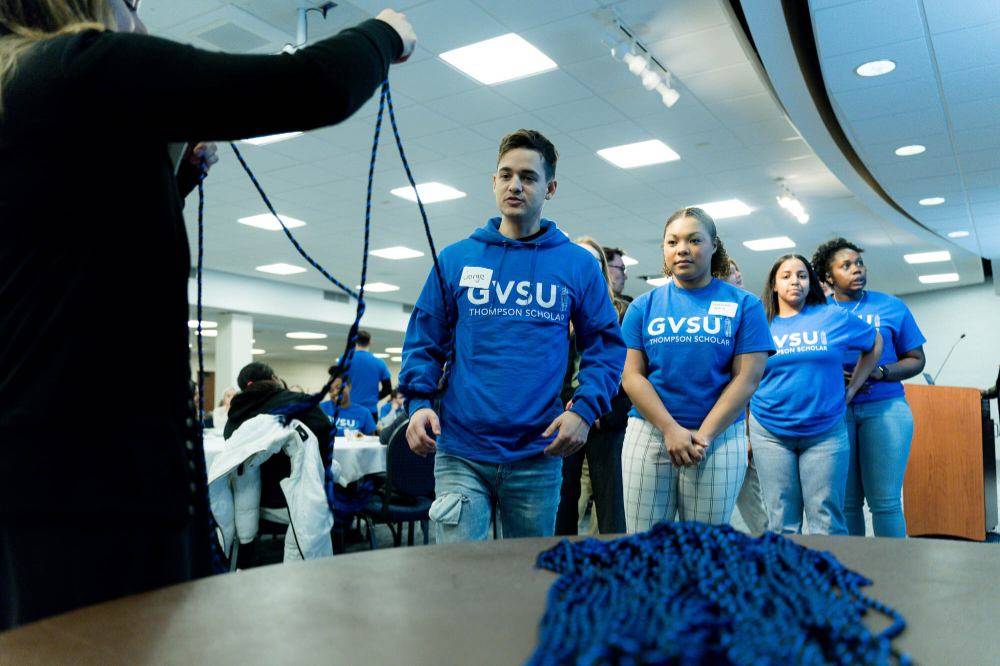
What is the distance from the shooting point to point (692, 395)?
7.17 ft

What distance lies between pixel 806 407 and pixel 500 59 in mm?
2883

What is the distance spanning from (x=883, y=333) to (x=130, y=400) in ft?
11.1

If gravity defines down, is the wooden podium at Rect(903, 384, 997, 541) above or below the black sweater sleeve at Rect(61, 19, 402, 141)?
below

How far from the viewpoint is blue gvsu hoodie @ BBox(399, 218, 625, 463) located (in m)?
1.68

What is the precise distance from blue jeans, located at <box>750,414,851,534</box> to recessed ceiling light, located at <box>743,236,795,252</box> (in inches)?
292

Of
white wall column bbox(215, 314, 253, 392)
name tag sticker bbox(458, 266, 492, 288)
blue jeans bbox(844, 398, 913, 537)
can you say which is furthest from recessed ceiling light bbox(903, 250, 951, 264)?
name tag sticker bbox(458, 266, 492, 288)

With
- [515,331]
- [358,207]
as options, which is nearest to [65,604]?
[515,331]

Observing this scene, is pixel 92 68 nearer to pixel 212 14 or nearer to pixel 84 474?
pixel 84 474

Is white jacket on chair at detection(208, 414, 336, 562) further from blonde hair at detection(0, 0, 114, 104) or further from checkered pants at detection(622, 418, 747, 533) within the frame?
blonde hair at detection(0, 0, 114, 104)

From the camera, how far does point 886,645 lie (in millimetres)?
477

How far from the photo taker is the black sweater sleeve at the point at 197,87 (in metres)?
0.78

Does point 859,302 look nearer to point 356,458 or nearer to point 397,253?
point 356,458

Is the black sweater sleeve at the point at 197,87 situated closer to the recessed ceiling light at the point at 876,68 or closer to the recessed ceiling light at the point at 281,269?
the recessed ceiling light at the point at 876,68

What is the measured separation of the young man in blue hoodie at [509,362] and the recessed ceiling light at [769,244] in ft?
28.1
